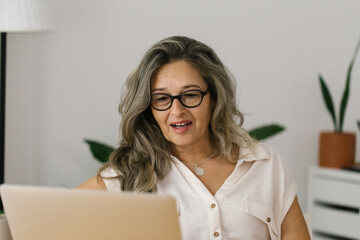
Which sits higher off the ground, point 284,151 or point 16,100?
point 16,100

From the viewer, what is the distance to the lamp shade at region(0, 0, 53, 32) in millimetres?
2133

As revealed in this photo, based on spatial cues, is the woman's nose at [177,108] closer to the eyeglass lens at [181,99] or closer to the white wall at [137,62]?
the eyeglass lens at [181,99]

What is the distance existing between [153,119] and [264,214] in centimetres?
48

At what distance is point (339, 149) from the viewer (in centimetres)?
Answer: 370

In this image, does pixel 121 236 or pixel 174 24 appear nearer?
pixel 121 236

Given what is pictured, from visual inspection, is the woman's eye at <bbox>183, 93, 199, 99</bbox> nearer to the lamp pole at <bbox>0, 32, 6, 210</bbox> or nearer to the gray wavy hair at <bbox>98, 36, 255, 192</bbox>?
the gray wavy hair at <bbox>98, 36, 255, 192</bbox>

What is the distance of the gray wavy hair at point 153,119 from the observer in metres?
1.81

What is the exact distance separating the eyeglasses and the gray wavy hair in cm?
3

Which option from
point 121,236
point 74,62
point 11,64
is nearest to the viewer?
point 121,236

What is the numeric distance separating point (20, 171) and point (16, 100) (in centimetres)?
35

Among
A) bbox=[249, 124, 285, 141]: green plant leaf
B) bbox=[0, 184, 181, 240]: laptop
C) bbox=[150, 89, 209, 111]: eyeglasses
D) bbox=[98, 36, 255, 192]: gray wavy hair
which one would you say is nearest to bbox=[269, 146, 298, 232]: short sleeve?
bbox=[98, 36, 255, 192]: gray wavy hair

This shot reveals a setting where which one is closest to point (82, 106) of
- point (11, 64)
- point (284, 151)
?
point (11, 64)

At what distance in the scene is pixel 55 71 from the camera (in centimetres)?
280

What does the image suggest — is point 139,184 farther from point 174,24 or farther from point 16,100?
point 174,24
